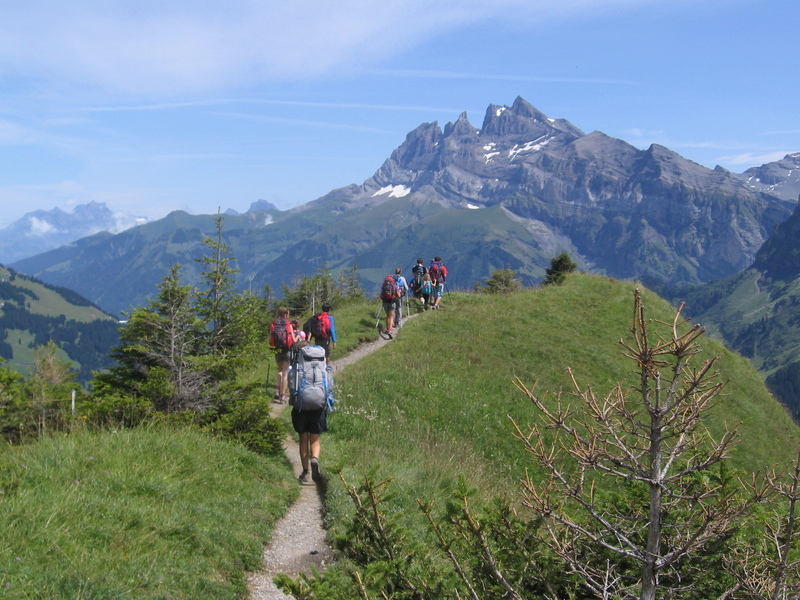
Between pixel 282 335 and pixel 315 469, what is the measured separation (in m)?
6.07

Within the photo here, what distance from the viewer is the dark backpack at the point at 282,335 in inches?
650

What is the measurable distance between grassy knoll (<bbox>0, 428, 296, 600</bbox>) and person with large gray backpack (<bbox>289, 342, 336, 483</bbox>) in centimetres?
149

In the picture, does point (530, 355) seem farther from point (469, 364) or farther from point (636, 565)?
point (636, 565)

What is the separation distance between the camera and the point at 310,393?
10914 millimetres

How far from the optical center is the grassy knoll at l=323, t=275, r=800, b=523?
12789 millimetres

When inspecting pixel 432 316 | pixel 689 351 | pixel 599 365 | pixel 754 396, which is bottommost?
pixel 754 396

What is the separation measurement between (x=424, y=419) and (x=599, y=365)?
10565 mm

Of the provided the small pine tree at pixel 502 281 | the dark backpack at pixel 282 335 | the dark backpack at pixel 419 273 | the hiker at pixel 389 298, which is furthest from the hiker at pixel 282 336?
the small pine tree at pixel 502 281

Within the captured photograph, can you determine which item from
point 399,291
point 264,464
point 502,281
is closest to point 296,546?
point 264,464

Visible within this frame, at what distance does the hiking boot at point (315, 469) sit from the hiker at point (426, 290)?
753 inches

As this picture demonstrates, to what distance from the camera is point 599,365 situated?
24.7 m

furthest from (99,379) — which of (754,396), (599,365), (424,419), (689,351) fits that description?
(754,396)

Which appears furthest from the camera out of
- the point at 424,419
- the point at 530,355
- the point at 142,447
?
the point at 530,355

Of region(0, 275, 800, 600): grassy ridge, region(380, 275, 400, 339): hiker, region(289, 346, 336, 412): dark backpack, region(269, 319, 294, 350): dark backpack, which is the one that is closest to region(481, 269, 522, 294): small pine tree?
region(0, 275, 800, 600): grassy ridge
